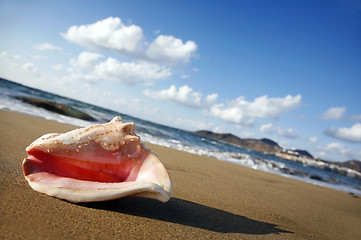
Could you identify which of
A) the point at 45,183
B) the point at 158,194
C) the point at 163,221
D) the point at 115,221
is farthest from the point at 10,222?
the point at 163,221

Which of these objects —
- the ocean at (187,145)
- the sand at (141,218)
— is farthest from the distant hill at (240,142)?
the sand at (141,218)

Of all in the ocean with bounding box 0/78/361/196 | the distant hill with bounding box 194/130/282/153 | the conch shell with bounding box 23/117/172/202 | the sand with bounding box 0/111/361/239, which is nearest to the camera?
the sand with bounding box 0/111/361/239

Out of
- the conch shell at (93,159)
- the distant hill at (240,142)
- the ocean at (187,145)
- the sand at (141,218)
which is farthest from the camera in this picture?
the distant hill at (240,142)

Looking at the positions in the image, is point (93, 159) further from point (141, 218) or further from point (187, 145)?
point (187, 145)

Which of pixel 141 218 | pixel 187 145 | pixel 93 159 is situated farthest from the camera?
pixel 187 145

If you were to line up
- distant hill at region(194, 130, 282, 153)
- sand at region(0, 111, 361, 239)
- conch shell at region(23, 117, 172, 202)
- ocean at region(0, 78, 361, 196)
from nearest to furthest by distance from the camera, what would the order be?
sand at region(0, 111, 361, 239) < conch shell at region(23, 117, 172, 202) < ocean at region(0, 78, 361, 196) < distant hill at region(194, 130, 282, 153)

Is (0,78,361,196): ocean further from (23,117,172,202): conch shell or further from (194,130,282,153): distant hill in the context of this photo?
(194,130,282,153): distant hill

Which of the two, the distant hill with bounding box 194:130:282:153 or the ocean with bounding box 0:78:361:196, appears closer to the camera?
the ocean with bounding box 0:78:361:196

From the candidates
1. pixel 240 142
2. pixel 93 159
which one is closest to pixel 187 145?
pixel 93 159

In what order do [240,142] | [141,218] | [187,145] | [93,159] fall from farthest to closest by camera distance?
[240,142] → [187,145] → [93,159] → [141,218]

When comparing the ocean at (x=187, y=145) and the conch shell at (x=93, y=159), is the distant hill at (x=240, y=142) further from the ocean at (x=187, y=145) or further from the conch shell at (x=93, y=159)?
the conch shell at (x=93, y=159)

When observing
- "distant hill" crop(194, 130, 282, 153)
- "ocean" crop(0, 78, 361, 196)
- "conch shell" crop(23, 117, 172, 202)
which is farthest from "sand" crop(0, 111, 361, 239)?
"distant hill" crop(194, 130, 282, 153)
